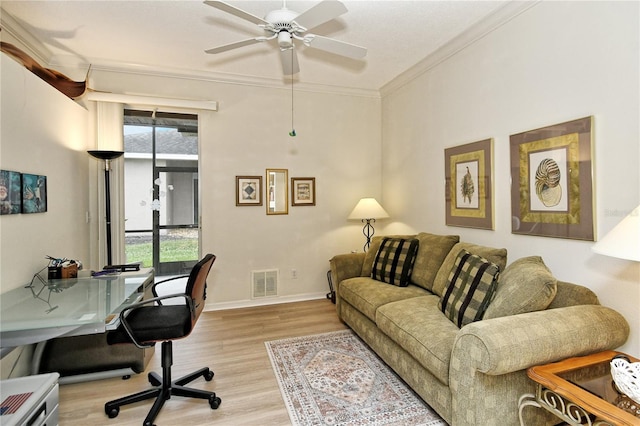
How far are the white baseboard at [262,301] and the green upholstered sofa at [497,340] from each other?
1.84 m

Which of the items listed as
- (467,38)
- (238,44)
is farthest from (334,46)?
(467,38)

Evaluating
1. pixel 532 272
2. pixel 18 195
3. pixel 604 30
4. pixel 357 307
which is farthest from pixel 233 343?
pixel 604 30

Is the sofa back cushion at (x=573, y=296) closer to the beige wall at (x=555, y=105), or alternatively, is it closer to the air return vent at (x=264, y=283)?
the beige wall at (x=555, y=105)

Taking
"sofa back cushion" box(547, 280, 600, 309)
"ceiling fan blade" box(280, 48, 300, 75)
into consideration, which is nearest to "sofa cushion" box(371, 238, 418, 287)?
"sofa back cushion" box(547, 280, 600, 309)

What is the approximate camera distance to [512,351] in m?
1.45

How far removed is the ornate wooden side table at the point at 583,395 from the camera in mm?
1213

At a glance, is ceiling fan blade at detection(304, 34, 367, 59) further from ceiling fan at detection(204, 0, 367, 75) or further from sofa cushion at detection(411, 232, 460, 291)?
sofa cushion at detection(411, 232, 460, 291)

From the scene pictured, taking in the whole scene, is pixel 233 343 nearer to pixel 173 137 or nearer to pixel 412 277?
pixel 412 277

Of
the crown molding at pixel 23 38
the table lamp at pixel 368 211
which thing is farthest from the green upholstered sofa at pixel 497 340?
the crown molding at pixel 23 38

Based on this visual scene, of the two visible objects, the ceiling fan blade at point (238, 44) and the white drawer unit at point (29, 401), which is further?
the ceiling fan blade at point (238, 44)

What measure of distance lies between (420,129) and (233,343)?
311 centimetres

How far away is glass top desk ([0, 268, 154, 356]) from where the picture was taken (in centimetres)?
154

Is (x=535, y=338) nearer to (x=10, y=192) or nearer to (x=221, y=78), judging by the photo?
(x=10, y=192)

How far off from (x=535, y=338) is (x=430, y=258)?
1.48 meters
